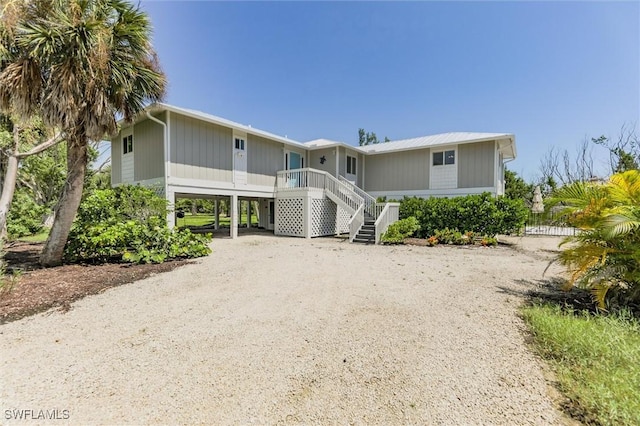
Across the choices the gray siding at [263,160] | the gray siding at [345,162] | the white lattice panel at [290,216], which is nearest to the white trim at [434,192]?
the gray siding at [345,162]

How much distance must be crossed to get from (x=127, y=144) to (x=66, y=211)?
7499 millimetres

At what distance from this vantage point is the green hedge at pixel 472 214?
11.5m

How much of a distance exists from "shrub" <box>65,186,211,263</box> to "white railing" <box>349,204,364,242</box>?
20.2 feet

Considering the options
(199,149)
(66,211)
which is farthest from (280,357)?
(199,149)

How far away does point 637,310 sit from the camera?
13.8 ft

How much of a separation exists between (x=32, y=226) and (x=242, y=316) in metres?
16.7

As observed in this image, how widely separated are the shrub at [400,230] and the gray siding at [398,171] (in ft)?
13.7

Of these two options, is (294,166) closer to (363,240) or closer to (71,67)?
(363,240)

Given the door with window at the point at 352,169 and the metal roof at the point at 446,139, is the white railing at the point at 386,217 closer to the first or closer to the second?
the metal roof at the point at 446,139

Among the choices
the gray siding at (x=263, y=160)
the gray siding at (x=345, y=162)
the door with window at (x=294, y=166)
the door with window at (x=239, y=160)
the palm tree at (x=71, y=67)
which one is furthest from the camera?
the gray siding at (x=345, y=162)

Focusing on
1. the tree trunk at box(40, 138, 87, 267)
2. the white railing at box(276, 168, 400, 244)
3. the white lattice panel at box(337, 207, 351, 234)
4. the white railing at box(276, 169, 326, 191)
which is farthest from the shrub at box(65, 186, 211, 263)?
the white lattice panel at box(337, 207, 351, 234)

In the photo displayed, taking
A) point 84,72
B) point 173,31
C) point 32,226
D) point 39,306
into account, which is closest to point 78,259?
point 39,306

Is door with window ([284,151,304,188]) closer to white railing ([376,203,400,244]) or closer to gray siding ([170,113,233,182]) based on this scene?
gray siding ([170,113,233,182])

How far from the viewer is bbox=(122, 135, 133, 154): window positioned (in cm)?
1286
